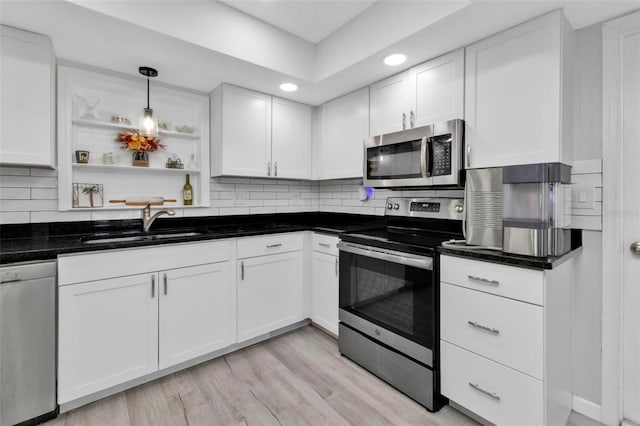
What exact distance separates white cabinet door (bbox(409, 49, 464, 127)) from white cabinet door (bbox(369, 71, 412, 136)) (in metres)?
0.07

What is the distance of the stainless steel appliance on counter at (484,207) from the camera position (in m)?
1.60

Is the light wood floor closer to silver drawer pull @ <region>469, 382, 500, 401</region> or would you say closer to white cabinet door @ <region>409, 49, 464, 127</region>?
silver drawer pull @ <region>469, 382, 500, 401</region>

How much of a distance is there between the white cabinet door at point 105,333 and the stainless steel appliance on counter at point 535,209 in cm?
218

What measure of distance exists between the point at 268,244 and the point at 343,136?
1.25 metres

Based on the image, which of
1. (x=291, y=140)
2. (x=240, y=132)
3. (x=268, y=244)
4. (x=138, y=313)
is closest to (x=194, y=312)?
(x=138, y=313)

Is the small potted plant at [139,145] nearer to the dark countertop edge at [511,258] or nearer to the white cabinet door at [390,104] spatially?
the white cabinet door at [390,104]

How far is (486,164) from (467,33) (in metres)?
0.79

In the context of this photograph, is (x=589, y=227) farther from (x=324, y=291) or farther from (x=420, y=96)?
(x=324, y=291)

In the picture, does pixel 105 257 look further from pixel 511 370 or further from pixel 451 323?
pixel 511 370

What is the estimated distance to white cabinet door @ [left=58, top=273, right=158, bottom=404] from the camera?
1.72 metres

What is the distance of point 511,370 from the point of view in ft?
4.81

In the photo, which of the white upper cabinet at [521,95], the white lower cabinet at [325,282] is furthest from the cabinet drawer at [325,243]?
the white upper cabinet at [521,95]

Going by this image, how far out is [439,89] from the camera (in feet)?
6.75

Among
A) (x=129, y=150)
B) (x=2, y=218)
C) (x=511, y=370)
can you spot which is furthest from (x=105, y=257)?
(x=511, y=370)
